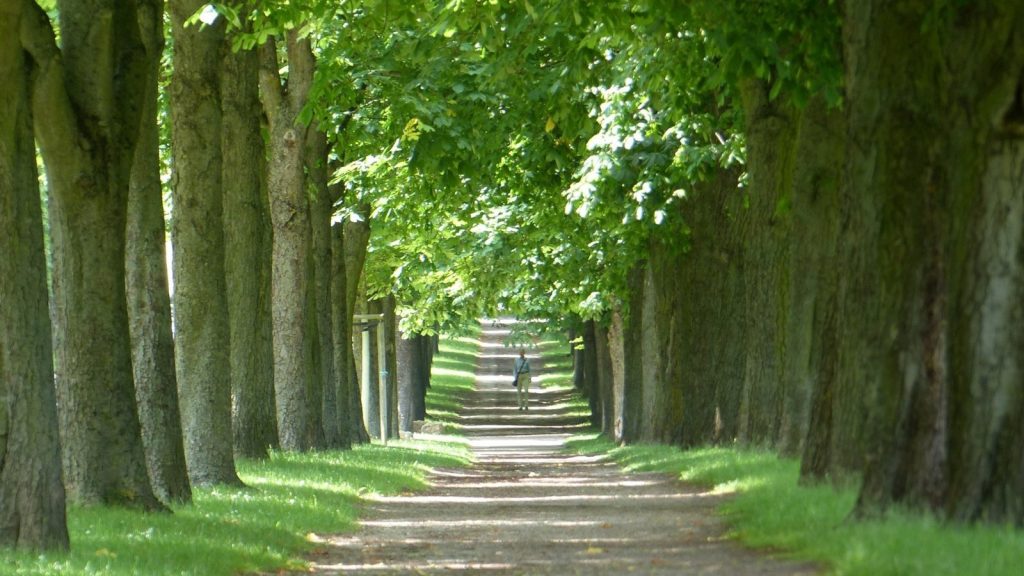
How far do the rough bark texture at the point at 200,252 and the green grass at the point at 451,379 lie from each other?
110 ft

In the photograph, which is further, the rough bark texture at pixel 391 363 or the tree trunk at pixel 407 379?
the tree trunk at pixel 407 379

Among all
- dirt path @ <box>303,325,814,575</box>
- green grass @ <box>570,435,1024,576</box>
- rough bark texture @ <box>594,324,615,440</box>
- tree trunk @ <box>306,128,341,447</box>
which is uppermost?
tree trunk @ <box>306,128,341,447</box>

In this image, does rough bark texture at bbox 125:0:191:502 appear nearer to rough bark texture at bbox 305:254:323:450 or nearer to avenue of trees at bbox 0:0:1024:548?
avenue of trees at bbox 0:0:1024:548

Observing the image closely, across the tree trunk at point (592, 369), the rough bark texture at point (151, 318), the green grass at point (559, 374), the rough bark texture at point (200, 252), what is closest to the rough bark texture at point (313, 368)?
the rough bark texture at point (200, 252)

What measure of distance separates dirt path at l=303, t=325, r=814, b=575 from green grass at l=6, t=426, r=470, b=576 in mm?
380

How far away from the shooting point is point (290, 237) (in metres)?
26.8

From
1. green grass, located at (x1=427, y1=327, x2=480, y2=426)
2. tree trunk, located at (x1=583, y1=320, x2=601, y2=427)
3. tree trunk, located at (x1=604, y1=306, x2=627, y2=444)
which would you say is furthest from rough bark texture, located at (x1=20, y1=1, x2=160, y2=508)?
green grass, located at (x1=427, y1=327, x2=480, y2=426)

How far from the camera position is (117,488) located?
14.4 meters

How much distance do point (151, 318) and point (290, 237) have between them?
10782 millimetres

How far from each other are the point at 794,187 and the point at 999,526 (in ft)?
27.6

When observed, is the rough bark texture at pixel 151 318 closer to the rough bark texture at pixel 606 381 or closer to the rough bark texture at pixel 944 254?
the rough bark texture at pixel 944 254

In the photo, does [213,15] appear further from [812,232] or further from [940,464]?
Answer: [940,464]

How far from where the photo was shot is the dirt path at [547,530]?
12078 millimetres

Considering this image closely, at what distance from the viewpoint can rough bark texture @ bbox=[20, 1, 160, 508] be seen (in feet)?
44.6
